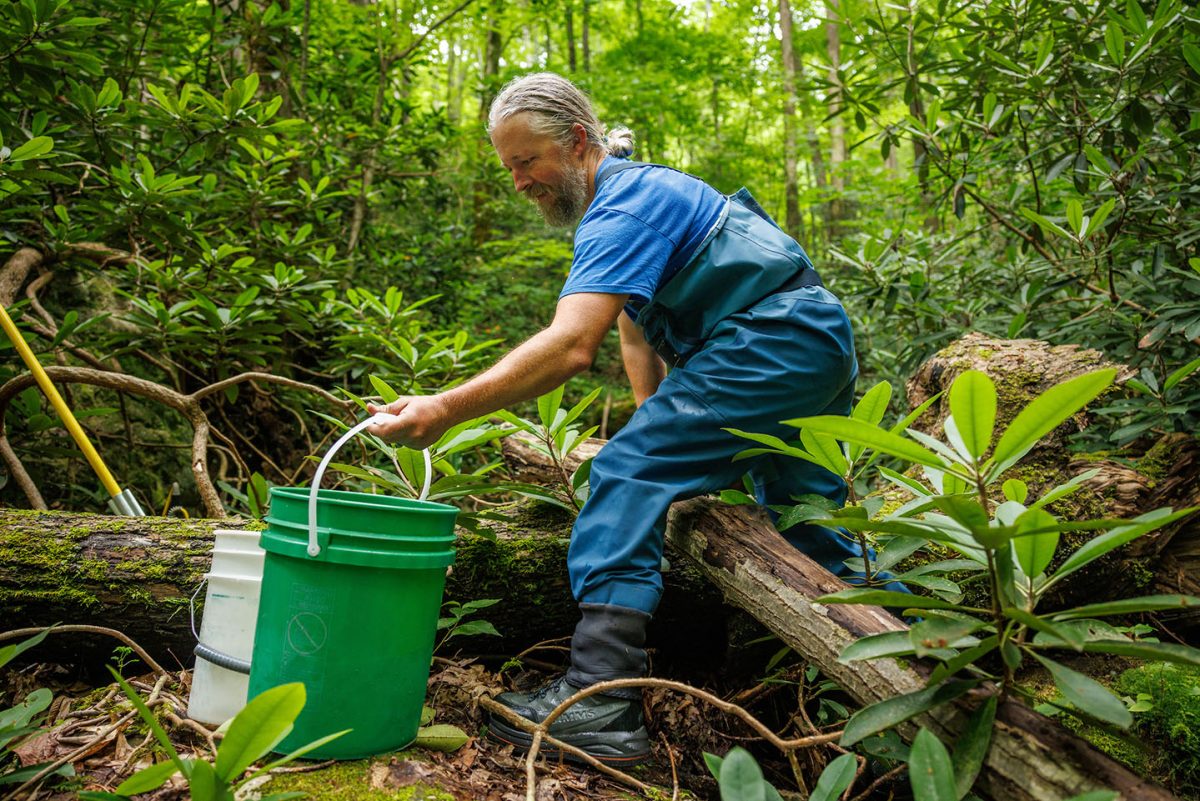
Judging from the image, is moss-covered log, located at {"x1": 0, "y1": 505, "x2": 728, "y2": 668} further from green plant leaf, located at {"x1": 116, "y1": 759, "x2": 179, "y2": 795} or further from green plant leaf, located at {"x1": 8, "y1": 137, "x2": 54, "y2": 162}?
green plant leaf, located at {"x1": 8, "y1": 137, "x2": 54, "y2": 162}

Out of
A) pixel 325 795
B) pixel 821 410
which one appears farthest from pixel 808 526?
pixel 325 795

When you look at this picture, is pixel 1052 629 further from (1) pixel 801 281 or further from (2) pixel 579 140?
(2) pixel 579 140

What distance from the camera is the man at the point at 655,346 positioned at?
5.46 ft

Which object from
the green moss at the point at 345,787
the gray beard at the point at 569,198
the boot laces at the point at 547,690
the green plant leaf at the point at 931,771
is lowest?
the boot laces at the point at 547,690

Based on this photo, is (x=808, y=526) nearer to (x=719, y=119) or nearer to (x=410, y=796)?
(x=410, y=796)

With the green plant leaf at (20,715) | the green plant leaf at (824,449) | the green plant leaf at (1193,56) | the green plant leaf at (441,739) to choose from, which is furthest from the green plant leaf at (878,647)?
the green plant leaf at (1193,56)

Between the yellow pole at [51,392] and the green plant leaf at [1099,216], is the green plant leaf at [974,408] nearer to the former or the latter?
the green plant leaf at [1099,216]

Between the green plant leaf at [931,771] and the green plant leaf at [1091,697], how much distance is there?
0.19 m

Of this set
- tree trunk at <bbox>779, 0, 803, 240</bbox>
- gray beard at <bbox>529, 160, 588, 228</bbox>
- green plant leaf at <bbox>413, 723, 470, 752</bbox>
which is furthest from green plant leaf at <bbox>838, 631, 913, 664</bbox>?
tree trunk at <bbox>779, 0, 803, 240</bbox>

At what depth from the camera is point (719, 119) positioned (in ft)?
40.2

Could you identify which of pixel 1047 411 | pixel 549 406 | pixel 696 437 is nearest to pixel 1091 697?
pixel 1047 411

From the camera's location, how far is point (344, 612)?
1396 mm

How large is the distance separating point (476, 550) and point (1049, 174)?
268cm

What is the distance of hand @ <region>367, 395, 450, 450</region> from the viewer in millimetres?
1488
